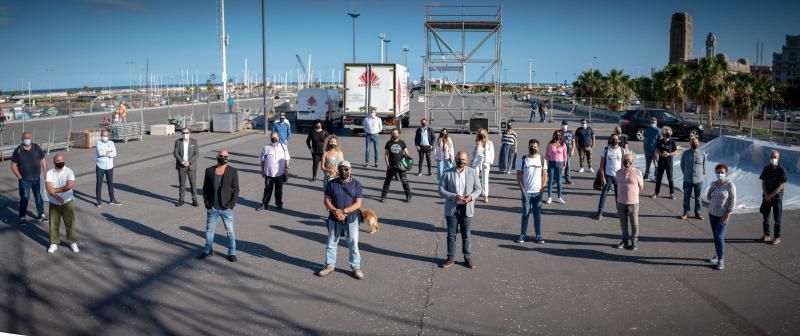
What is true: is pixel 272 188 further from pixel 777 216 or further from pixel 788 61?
pixel 788 61

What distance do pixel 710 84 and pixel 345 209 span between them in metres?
34.2

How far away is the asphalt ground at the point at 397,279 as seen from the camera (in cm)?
630

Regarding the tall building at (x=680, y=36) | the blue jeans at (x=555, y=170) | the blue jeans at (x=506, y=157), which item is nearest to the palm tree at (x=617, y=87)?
the blue jeans at (x=506, y=157)

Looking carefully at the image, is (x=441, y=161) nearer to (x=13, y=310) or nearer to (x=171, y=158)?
(x=13, y=310)

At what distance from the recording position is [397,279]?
7801mm

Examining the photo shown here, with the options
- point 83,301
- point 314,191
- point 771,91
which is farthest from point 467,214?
point 771,91

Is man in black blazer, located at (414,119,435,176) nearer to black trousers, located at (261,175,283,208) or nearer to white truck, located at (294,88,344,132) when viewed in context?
black trousers, located at (261,175,283,208)

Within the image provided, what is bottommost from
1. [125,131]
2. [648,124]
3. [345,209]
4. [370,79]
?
[345,209]

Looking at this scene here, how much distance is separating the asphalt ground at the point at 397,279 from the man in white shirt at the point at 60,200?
23cm

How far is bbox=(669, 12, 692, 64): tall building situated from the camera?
175000mm

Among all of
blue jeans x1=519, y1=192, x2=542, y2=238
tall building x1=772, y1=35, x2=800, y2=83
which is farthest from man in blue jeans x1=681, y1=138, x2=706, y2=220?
tall building x1=772, y1=35, x2=800, y2=83

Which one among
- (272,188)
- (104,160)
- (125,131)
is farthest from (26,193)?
(125,131)

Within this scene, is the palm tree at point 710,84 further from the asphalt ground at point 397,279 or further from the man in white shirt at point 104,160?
the man in white shirt at point 104,160

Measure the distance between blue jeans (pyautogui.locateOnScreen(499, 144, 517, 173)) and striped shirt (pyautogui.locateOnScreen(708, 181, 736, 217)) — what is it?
8.68m
